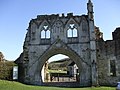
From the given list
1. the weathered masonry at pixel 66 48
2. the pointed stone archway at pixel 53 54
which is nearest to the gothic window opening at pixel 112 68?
the weathered masonry at pixel 66 48

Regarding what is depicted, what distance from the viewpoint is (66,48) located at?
3009 cm

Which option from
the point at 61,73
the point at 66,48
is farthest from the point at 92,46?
the point at 61,73

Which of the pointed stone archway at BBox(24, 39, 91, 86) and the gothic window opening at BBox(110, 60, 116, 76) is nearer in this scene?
the gothic window opening at BBox(110, 60, 116, 76)

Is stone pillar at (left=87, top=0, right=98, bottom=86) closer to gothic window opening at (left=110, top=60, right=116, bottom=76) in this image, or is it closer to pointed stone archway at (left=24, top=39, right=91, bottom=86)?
pointed stone archway at (left=24, top=39, right=91, bottom=86)

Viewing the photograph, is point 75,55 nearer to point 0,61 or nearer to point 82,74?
point 82,74

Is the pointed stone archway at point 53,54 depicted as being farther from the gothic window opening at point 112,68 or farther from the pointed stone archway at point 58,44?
the gothic window opening at point 112,68

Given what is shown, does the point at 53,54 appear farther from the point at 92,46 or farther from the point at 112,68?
the point at 112,68

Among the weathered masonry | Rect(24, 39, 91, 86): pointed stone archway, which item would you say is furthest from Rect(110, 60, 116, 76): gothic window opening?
Rect(24, 39, 91, 86): pointed stone archway

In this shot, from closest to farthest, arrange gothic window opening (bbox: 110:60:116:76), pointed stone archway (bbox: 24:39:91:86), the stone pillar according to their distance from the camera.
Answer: the stone pillar, gothic window opening (bbox: 110:60:116:76), pointed stone archway (bbox: 24:39:91:86)

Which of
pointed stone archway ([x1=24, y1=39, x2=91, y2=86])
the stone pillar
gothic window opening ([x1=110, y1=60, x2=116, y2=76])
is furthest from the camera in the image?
pointed stone archway ([x1=24, y1=39, x2=91, y2=86])

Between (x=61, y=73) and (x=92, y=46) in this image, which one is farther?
A: (x=61, y=73)

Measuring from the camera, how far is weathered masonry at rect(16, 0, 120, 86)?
2908cm

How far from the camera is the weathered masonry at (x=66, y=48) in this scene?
29.1 m

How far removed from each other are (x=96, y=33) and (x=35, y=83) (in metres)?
10.6
